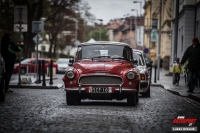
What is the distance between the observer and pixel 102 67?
1396 centimetres

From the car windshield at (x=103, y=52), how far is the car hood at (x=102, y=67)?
0.64 metres

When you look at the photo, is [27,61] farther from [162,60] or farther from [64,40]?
[64,40]

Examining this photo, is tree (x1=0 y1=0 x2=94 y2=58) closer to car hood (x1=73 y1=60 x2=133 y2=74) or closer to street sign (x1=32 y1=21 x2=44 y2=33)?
street sign (x1=32 y1=21 x2=44 y2=33)

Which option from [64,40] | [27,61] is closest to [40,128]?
[27,61]

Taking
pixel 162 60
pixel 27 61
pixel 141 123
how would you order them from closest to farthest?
pixel 141 123 → pixel 27 61 → pixel 162 60

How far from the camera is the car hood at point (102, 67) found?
13.9 m

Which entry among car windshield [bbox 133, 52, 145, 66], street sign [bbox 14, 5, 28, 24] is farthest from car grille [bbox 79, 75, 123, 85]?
street sign [bbox 14, 5, 28, 24]

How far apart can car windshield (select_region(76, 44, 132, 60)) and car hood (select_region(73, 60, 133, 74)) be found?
2.09ft

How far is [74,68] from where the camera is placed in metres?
14.2

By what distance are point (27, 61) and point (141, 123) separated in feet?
124

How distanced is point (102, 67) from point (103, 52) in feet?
4.32

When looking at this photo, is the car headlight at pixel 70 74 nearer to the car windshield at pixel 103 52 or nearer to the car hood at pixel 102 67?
the car hood at pixel 102 67

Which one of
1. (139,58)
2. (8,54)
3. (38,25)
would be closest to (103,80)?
(139,58)

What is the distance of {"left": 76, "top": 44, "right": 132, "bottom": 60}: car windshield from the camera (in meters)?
15.2
